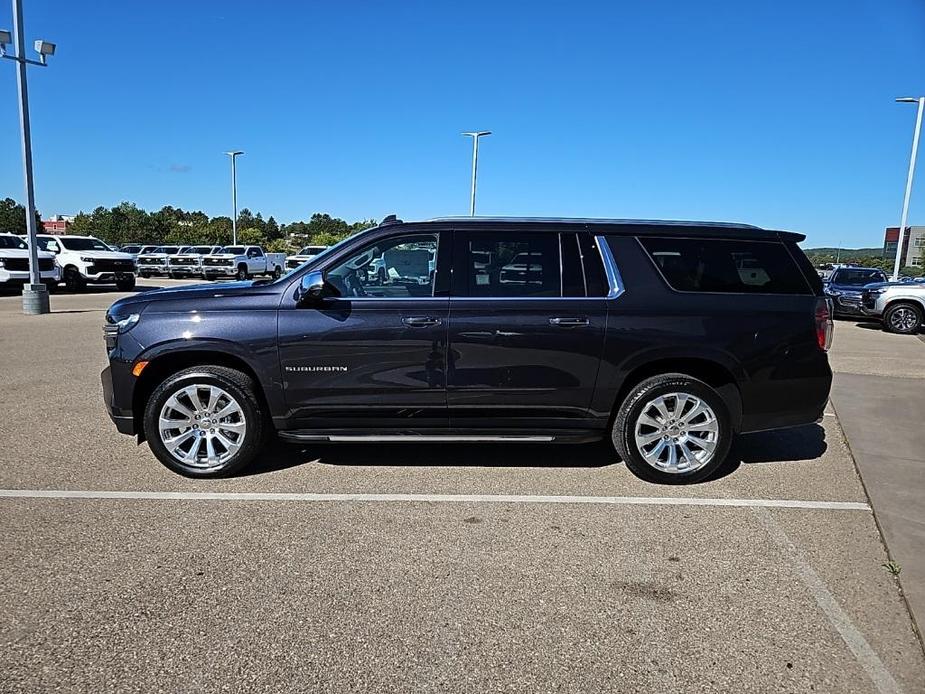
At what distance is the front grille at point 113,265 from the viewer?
2270 cm

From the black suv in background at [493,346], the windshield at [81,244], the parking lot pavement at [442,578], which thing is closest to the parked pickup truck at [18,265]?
the windshield at [81,244]

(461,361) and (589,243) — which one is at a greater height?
(589,243)

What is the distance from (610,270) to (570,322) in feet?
1.61

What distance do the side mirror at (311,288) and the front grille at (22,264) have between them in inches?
796

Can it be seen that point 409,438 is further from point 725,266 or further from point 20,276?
point 20,276

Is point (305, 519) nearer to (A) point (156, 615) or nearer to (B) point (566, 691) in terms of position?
(A) point (156, 615)

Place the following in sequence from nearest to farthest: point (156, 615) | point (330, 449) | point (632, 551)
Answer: point (156, 615), point (632, 551), point (330, 449)

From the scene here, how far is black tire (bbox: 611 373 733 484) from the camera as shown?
479 cm

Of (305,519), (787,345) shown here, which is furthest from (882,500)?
(305,519)

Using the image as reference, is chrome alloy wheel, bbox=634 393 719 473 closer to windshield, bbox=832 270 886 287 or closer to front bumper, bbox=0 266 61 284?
windshield, bbox=832 270 886 287

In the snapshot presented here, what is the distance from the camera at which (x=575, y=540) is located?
3.90 meters

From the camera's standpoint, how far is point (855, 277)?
19.3 m

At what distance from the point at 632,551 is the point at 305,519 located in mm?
1913

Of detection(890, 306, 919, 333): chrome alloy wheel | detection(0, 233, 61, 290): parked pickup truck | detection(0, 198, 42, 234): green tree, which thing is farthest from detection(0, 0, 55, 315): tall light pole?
detection(0, 198, 42, 234): green tree
